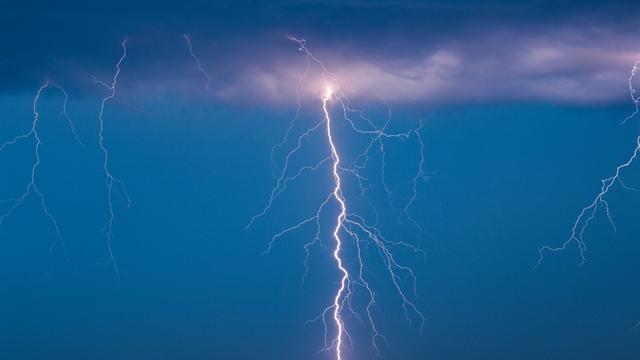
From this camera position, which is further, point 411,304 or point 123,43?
point 411,304

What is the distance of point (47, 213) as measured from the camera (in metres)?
30.3

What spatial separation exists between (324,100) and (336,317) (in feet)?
14.1

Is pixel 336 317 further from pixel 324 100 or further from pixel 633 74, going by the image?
pixel 633 74

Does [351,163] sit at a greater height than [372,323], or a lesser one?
greater

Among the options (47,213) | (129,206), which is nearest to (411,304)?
(129,206)

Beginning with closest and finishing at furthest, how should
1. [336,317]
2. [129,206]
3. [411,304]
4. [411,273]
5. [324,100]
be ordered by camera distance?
[336,317], [324,100], [411,304], [411,273], [129,206]

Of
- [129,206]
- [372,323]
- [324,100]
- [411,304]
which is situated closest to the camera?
[324,100]

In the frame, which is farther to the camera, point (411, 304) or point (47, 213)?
point (47, 213)

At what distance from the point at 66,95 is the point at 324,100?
5455mm

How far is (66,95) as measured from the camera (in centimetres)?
1819

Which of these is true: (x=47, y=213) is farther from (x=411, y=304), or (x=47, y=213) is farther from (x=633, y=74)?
(x=633, y=74)

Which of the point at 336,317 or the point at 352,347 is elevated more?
the point at 352,347

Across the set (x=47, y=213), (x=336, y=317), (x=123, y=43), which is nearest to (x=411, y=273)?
(x=336, y=317)

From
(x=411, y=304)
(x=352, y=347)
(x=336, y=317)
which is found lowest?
(x=336, y=317)
